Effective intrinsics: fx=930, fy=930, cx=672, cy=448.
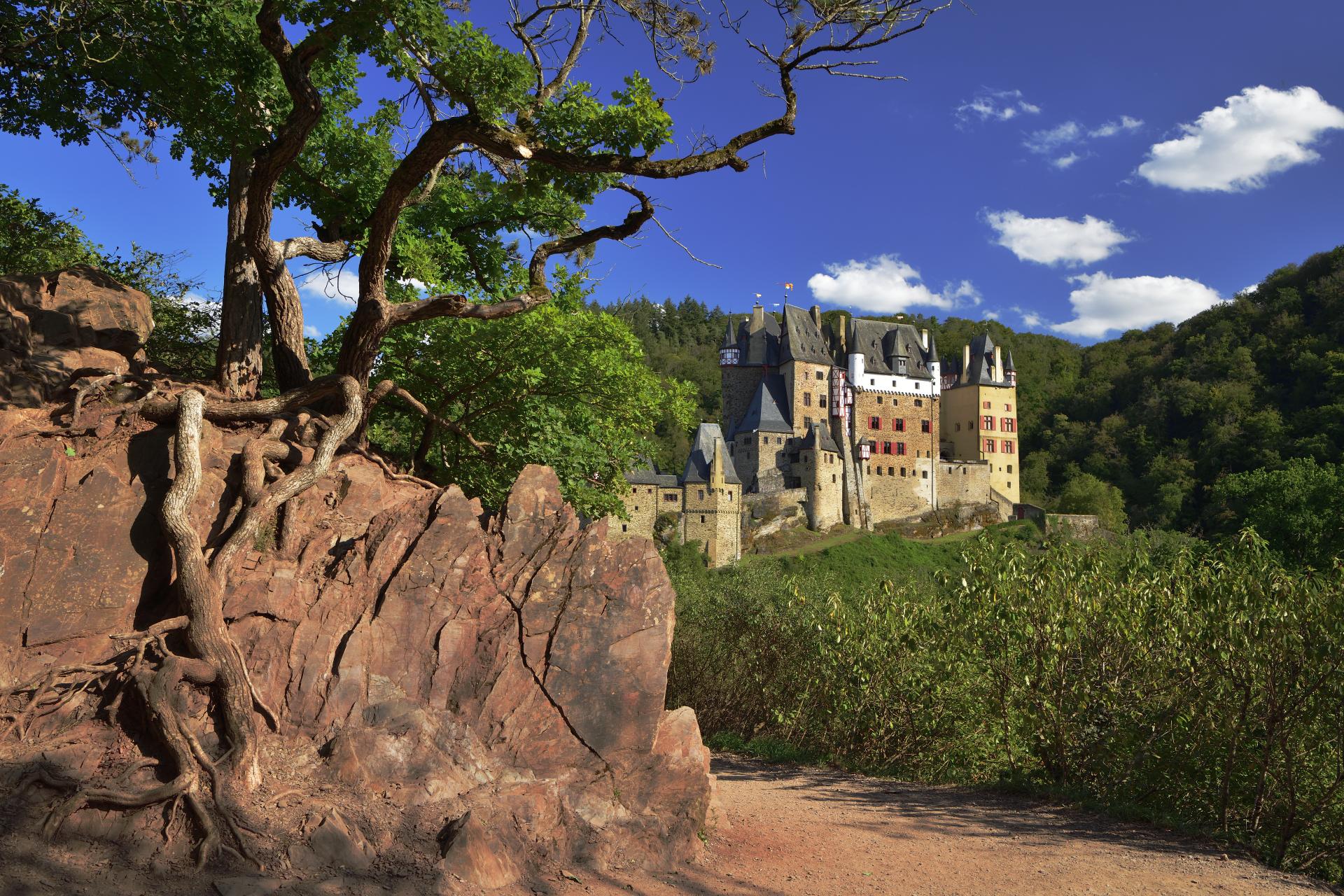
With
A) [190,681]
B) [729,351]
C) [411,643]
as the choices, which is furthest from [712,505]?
[190,681]

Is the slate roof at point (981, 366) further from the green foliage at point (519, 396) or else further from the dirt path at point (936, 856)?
the dirt path at point (936, 856)

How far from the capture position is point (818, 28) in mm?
8742

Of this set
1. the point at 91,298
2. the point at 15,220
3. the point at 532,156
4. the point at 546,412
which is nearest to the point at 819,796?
the point at 546,412

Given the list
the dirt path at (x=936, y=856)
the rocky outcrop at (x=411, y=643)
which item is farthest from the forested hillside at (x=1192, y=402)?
the rocky outcrop at (x=411, y=643)

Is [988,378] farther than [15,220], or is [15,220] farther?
[988,378]

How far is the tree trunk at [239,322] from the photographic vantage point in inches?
412

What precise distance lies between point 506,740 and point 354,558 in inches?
79.1

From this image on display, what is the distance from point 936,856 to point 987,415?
80.0 meters

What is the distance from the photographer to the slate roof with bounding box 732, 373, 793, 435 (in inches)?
2862

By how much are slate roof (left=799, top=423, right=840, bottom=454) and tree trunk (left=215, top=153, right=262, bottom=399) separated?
61.0m

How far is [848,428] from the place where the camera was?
76.0 m

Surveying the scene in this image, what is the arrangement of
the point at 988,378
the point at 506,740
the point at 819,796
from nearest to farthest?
the point at 506,740
the point at 819,796
the point at 988,378

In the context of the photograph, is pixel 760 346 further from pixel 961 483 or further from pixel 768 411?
pixel 961 483

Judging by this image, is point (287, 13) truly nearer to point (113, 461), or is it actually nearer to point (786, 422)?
point (113, 461)
